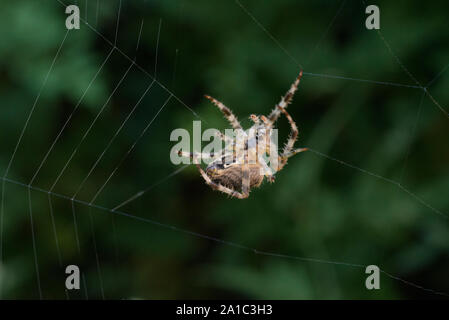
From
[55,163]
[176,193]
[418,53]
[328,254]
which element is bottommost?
[328,254]

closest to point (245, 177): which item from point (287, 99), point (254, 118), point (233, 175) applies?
point (233, 175)

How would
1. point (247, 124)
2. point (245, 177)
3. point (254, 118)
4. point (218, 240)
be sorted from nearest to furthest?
point (254, 118) < point (245, 177) < point (247, 124) < point (218, 240)

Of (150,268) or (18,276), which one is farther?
(150,268)

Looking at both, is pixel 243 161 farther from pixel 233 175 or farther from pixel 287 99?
pixel 287 99

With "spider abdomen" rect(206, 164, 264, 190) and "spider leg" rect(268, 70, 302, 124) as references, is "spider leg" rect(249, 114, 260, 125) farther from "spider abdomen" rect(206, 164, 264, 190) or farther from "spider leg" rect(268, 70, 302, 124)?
"spider abdomen" rect(206, 164, 264, 190)

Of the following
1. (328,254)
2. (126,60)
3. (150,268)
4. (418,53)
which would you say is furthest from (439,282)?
(126,60)

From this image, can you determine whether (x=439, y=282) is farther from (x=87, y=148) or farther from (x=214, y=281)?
(x=87, y=148)

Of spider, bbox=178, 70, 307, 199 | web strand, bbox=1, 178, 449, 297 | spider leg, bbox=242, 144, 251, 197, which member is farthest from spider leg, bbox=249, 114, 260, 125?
web strand, bbox=1, 178, 449, 297

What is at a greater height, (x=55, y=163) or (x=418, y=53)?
(x=418, y=53)
